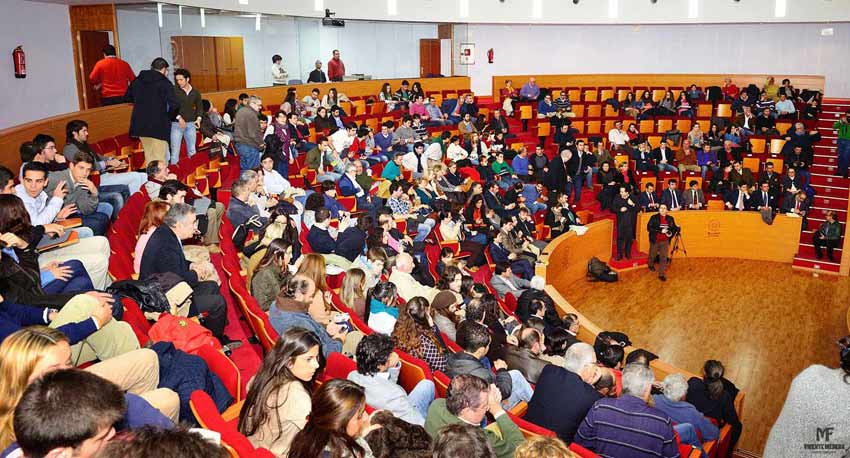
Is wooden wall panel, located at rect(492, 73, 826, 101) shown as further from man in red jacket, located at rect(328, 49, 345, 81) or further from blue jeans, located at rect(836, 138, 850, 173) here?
man in red jacket, located at rect(328, 49, 345, 81)

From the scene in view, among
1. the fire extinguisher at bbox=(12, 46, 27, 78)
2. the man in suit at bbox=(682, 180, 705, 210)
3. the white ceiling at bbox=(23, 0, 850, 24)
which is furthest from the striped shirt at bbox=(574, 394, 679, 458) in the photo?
the white ceiling at bbox=(23, 0, 850, 24)

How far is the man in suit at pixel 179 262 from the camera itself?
4.02 metres

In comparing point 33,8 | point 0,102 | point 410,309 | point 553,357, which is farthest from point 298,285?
point 33,8

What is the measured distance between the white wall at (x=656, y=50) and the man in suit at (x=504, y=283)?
1097 cm

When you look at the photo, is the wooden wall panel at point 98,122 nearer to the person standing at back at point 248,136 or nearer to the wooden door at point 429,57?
the person standing at back at point 248,136

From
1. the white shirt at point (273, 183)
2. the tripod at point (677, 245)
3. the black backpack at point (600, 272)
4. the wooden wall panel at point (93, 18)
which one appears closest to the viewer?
the white shirt at point (273, 183)

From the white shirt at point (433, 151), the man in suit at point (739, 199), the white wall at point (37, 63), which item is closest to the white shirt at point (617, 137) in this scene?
the man in suit at point (739, 199)

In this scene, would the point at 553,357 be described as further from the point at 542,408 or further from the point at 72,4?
the point at 72,4

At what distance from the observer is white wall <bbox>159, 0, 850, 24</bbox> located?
51.2ft

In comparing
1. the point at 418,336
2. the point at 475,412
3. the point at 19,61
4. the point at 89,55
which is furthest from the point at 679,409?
the point at 89,55

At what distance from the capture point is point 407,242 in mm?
7445

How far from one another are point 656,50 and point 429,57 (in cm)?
625

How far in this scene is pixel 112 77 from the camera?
8.48 m

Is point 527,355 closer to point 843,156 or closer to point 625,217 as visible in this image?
point 625,217
